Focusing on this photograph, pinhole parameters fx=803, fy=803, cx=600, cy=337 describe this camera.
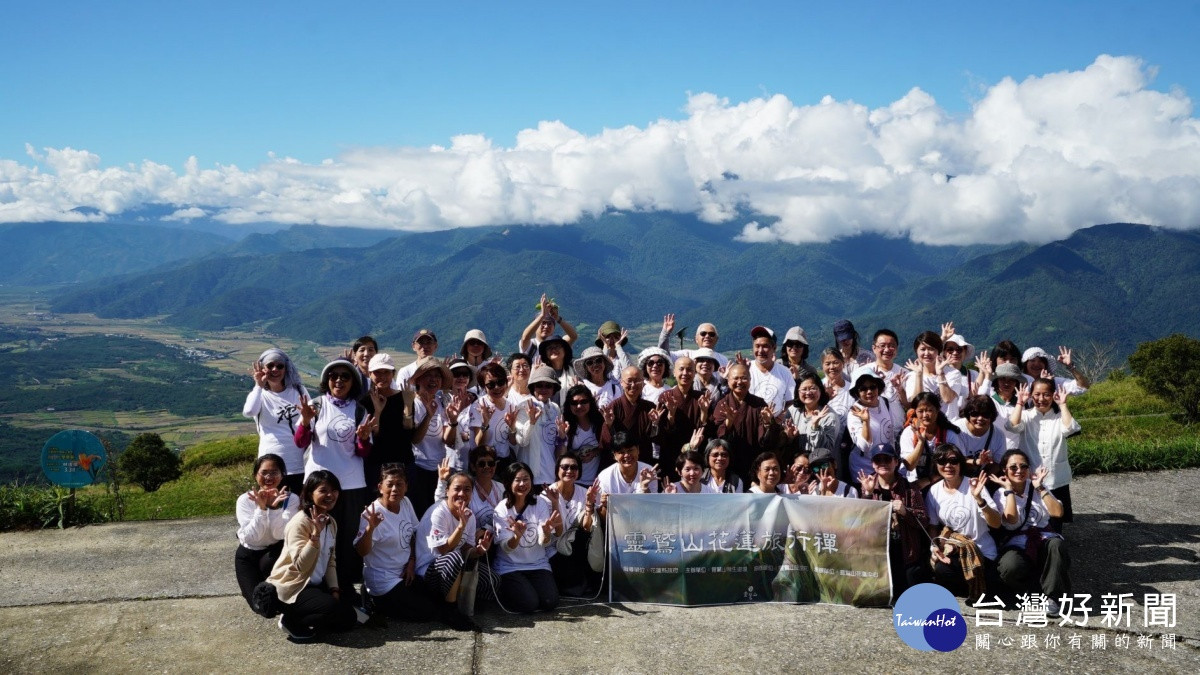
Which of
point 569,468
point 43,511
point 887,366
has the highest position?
point 887,366

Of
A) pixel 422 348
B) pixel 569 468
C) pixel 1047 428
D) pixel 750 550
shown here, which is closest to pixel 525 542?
pixel 569 468

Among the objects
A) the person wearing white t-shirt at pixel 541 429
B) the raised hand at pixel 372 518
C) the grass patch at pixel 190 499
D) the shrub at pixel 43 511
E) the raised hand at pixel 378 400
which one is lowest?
the grass patch at pixel 190 499

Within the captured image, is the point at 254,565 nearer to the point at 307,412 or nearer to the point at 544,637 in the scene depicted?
the point at 307,412

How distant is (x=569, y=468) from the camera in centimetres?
789

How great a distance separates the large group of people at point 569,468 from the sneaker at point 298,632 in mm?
20

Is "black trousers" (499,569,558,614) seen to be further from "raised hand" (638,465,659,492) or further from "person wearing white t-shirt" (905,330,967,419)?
"person wearing white t-shirt" (905,330,967,419)

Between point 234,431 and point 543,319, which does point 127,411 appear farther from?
point 543,319

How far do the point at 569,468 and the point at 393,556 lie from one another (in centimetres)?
184

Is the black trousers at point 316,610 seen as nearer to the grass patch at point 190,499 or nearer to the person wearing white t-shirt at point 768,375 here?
the person wearing white t-shirt at point 768,375

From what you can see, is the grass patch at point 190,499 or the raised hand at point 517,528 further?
the grass patch at point 190,499

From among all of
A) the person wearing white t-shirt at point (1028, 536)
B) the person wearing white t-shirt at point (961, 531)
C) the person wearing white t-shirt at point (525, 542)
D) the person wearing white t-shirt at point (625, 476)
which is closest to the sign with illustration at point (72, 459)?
the person wearing white t-shirt at point (525, 542)

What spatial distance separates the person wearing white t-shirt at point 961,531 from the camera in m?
7.73

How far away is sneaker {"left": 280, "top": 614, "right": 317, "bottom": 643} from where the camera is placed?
7.11 m

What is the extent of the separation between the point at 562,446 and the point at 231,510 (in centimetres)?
620
